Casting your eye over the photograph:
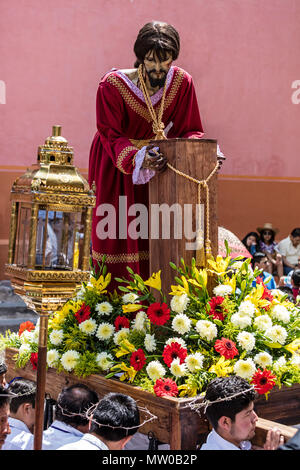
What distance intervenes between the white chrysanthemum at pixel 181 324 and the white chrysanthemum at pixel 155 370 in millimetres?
205

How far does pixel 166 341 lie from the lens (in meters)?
3.42

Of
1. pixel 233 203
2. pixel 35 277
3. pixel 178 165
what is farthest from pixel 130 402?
pixel 233 203

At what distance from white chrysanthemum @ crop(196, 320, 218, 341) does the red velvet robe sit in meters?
0.82

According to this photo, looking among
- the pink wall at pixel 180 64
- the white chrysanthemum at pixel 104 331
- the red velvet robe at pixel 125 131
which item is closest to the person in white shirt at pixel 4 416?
the white chrysanthemum at pixel 104 331

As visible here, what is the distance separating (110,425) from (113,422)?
2cm

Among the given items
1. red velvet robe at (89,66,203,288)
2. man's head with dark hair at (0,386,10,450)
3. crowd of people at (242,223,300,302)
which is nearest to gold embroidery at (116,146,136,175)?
red velvet robe at (89,66,203,288)

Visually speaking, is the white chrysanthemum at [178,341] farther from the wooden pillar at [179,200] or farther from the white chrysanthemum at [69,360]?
the white chrysanthemum at [69,360]

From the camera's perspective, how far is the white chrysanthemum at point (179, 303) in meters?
3.47

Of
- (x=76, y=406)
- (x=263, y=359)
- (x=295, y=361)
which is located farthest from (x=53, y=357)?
(x=295, y=361)

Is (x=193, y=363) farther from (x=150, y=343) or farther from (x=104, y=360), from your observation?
(x=104, y=360)

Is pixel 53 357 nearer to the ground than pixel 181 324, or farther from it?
nearer to the ground

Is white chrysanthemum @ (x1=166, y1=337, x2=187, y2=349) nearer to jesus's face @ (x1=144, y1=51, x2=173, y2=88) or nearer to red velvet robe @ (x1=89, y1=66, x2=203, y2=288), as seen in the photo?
red velvet robe @ (x1=89, y1=66, x2=203, y2=288)

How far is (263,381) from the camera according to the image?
3.25m

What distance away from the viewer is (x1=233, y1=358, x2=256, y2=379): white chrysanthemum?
10.6ft
